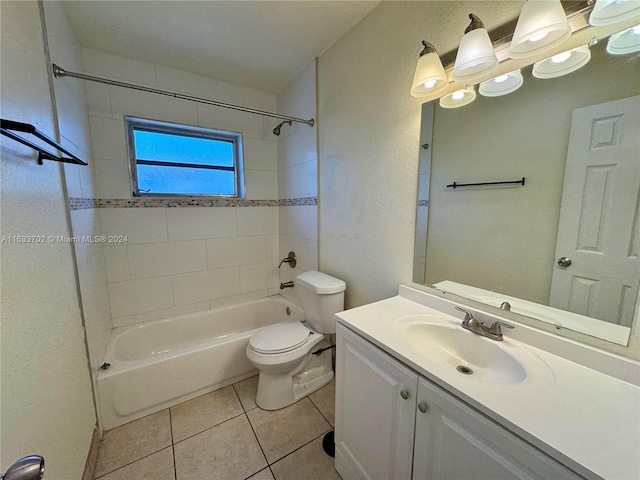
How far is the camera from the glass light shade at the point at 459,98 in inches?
43.6

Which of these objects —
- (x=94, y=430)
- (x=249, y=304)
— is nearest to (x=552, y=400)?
(x=94, y=430)

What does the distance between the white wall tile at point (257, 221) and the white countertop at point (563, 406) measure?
184cm

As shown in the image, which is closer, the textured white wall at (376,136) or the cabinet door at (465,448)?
the cabinet door at (465,448)

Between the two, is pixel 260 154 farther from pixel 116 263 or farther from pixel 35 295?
pixel 35 295

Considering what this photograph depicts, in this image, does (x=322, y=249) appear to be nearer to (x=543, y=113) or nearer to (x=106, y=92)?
(x=543, y=113)

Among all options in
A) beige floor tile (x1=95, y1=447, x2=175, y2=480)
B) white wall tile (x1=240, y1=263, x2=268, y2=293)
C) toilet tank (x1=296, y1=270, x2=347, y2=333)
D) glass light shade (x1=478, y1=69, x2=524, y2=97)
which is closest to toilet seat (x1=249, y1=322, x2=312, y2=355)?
toilet tank (x1=296, y1=270, x2=347, y2=333)

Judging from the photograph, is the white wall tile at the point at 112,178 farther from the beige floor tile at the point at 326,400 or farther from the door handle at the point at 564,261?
the door handle at the point at 564,261

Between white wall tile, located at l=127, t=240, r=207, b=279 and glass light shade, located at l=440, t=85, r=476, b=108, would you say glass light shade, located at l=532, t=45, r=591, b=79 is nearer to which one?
glass light shade, located at l=440, t=85, r=476, b=108

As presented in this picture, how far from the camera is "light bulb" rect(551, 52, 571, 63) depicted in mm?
838

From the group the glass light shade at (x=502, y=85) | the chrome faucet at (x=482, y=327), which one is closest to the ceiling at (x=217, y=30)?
the glass light shade at (x=502, y=85)

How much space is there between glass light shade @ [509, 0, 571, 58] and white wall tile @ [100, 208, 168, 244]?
2.37m

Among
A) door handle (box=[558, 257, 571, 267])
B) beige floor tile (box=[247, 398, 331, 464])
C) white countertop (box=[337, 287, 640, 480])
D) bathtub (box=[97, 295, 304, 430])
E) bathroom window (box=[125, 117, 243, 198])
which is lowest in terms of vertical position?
beige floor tile (box=[247, 398, 331, 464])

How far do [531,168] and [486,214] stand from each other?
8.9 inches

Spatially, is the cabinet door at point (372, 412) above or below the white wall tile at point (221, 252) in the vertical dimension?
below
